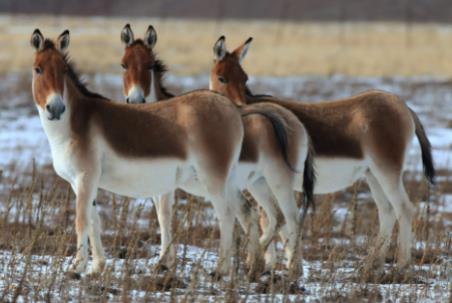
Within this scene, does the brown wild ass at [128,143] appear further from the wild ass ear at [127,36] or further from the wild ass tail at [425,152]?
the wild ass tail at [425,152]

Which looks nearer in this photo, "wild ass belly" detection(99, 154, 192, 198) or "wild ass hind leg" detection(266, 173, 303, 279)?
"wild ass belly" detection(99, 154, 192, 198)

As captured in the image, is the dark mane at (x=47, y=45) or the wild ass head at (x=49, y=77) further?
the dark mane at (x=47, y=45)

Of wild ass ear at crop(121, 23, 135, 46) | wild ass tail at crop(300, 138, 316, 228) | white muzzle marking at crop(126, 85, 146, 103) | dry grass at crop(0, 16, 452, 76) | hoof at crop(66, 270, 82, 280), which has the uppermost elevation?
dry grass at crop(0, 16, 452, 76)

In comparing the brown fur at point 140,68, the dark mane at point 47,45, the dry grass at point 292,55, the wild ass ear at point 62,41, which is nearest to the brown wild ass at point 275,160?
the brown fur at point 140,68

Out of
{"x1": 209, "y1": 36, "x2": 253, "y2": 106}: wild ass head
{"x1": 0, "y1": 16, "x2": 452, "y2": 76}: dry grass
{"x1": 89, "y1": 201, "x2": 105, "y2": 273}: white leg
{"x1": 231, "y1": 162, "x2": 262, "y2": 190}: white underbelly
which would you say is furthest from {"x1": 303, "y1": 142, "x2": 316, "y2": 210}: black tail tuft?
{"x1": 0, "y1": 16, "x2": 452, "y2": 76}: dry grass

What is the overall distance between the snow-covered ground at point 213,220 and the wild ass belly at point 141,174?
2.21 feet

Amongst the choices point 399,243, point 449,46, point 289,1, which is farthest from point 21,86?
point 289,1

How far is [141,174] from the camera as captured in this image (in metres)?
8.41

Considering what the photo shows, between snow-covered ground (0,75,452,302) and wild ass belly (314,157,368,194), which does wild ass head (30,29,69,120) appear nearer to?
snow-covered ground (0,75,452,302)

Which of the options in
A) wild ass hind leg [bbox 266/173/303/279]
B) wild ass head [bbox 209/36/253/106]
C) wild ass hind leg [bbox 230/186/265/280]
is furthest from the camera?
wild ass head [bbox 209/36/253/106]

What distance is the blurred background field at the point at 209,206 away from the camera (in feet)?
25.6

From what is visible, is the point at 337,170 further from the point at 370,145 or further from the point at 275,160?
the point at 275,160

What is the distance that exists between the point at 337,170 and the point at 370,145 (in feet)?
1.45

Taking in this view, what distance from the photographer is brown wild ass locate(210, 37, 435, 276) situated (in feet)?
31.8
